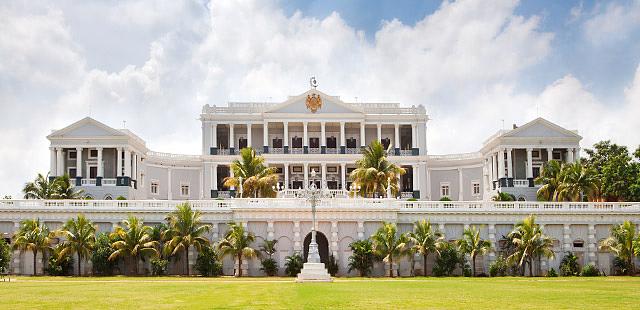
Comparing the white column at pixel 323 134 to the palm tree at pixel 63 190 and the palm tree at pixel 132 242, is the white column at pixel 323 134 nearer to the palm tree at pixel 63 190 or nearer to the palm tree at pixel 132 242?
the palm tree at pixel 63 190

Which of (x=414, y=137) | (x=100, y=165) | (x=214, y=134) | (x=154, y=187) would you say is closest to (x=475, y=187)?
(x=414, y=137)

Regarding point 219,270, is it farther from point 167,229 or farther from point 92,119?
point 92,119

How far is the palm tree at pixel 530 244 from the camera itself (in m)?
64.4

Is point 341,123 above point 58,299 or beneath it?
above

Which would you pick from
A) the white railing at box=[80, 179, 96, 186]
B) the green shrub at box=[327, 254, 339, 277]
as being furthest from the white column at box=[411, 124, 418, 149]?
the green shrub at box=[327, 254, 339, 277]

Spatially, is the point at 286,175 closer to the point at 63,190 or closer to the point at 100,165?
the point at 100,165

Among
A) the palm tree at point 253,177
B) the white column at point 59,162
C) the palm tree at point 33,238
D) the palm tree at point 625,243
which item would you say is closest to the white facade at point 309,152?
the white column at point 59,162

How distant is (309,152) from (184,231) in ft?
136

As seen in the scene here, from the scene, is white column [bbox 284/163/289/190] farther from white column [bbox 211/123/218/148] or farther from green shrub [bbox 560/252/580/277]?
green shrub [bbox 560/252/580/277]

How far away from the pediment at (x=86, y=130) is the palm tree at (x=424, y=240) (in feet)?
140

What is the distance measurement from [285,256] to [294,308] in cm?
3683

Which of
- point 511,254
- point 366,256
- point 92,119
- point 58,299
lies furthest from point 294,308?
point 92,119

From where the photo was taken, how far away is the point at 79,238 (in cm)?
6344

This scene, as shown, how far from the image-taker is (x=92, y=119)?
95.1 metres
